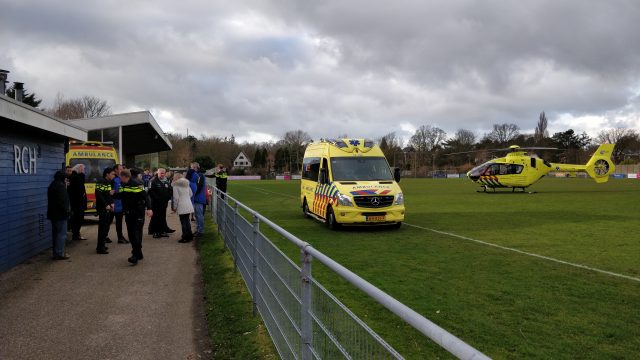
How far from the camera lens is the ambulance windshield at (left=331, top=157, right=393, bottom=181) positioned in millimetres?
13438

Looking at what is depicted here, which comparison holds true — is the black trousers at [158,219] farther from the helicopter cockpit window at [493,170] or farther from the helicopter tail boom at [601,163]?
the helicopter tail boom at [601,163]

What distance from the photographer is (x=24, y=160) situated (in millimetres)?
9344

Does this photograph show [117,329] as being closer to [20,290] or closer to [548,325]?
[20,290]

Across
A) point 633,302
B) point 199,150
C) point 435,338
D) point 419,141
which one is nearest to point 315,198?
point 633,302

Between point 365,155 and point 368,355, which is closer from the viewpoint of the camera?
point 368,355

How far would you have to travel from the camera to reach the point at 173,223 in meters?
15.9

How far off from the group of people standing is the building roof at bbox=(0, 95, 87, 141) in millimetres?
938

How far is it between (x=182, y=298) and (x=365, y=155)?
8175 mm

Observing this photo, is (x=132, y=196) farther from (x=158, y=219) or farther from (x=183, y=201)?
(x=158, y=219)

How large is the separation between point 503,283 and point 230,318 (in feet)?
12.7

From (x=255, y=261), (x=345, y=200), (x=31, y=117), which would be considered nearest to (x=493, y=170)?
(x=345, y=200)

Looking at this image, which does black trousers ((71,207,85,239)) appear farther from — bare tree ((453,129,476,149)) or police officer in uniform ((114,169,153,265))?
bare tree ((453,129,476,149))

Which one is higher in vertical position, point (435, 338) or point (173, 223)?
point (435, 338)

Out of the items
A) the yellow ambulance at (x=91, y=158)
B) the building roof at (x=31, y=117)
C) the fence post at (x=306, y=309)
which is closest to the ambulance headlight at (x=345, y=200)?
the building roof at (x=31, y=117)
